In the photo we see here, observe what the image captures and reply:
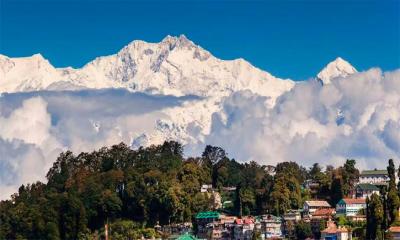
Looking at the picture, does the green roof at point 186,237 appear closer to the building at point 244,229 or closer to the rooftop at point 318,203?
the building at point 244,229

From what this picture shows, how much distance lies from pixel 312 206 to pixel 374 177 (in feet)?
63.7

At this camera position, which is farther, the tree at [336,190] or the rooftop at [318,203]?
the tree at [336,190]

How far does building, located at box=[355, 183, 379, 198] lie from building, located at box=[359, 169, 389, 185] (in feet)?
22.6

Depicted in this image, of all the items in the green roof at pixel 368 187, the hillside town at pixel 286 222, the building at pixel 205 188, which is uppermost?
the building at pixel 205 188

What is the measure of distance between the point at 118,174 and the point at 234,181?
1258cm

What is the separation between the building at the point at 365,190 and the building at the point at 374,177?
271 inches

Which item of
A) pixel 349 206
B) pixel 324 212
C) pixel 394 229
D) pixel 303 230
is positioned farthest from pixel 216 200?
pixel 394 229

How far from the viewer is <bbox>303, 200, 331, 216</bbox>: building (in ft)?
243

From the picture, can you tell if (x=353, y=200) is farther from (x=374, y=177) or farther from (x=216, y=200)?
(x=374, y=177)

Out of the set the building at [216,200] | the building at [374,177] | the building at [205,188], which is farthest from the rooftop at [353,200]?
the building at [374,177]

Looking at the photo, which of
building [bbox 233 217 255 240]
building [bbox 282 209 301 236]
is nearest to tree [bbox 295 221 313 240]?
building [bbox 282 209 301 236]

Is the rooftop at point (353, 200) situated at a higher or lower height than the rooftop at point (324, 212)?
higher

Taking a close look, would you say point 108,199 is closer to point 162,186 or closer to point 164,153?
point 162,186

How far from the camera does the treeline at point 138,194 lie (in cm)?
7288
